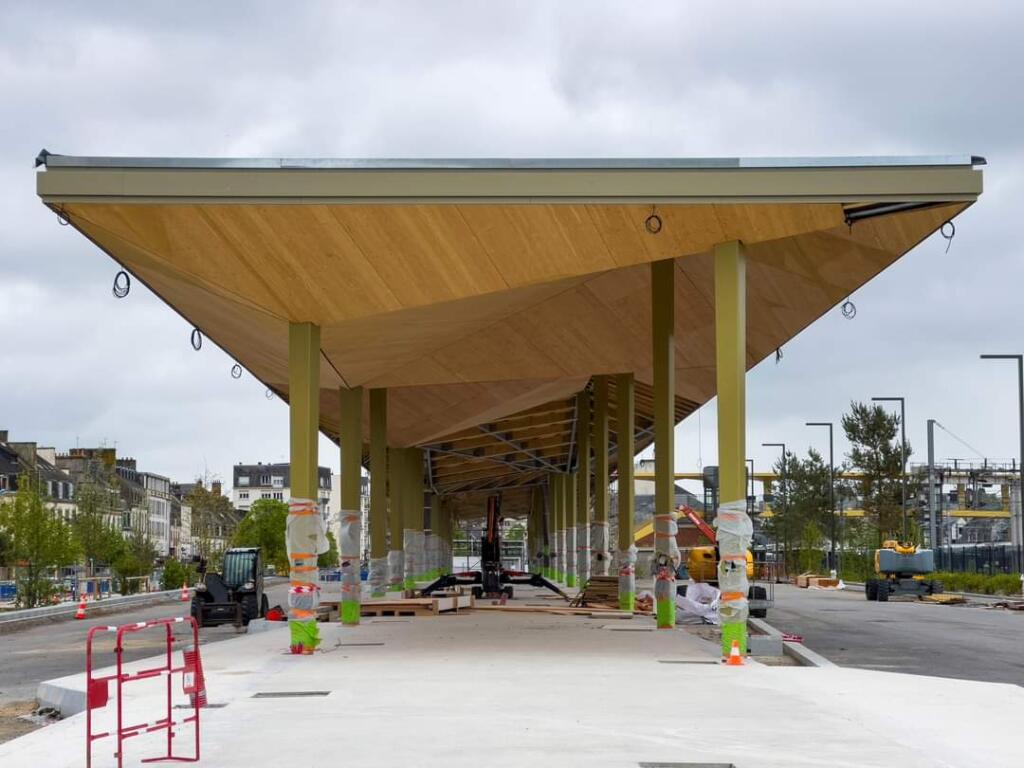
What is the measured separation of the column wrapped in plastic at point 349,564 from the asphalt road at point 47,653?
289cm

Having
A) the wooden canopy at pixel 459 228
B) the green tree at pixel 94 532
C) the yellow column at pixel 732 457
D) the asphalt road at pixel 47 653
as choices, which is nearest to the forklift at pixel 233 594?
the asphalt road at pixel 47 653

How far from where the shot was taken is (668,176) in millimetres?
18125

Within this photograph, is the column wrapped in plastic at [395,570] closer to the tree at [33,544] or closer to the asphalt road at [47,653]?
the asphalt road at [47,653]

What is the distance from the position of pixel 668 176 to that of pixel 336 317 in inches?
264

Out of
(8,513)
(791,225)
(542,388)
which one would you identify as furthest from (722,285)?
(8,513)

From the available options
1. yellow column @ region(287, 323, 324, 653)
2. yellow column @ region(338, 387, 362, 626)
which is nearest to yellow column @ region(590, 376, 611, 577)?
yellow column @ region(338, 387, 362, 626)

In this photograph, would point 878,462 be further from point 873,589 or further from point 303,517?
point 303,517

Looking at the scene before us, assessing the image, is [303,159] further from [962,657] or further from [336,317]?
[962,657]

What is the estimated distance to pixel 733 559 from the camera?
18.6 meters

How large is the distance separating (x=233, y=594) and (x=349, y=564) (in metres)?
6.29

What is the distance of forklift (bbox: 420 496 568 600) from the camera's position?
4247 centimetres

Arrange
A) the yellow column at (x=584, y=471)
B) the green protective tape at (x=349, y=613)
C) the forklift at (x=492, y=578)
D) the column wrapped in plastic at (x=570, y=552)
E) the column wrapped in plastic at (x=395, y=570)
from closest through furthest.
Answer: the green protective tape at (x=349, y=613), the forklift at (x=492, y=578), the yellow column at (x=584, y=471), the column wrapped in plastic at (x=395, y=570), the column wrapped in plastic at (x=570, y=552)

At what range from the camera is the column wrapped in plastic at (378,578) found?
42344 mm

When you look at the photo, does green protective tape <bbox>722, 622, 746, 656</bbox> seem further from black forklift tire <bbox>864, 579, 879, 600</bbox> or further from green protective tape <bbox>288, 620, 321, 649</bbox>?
black forklift tire <bbox>864, 579, 879, 600</bbox>
